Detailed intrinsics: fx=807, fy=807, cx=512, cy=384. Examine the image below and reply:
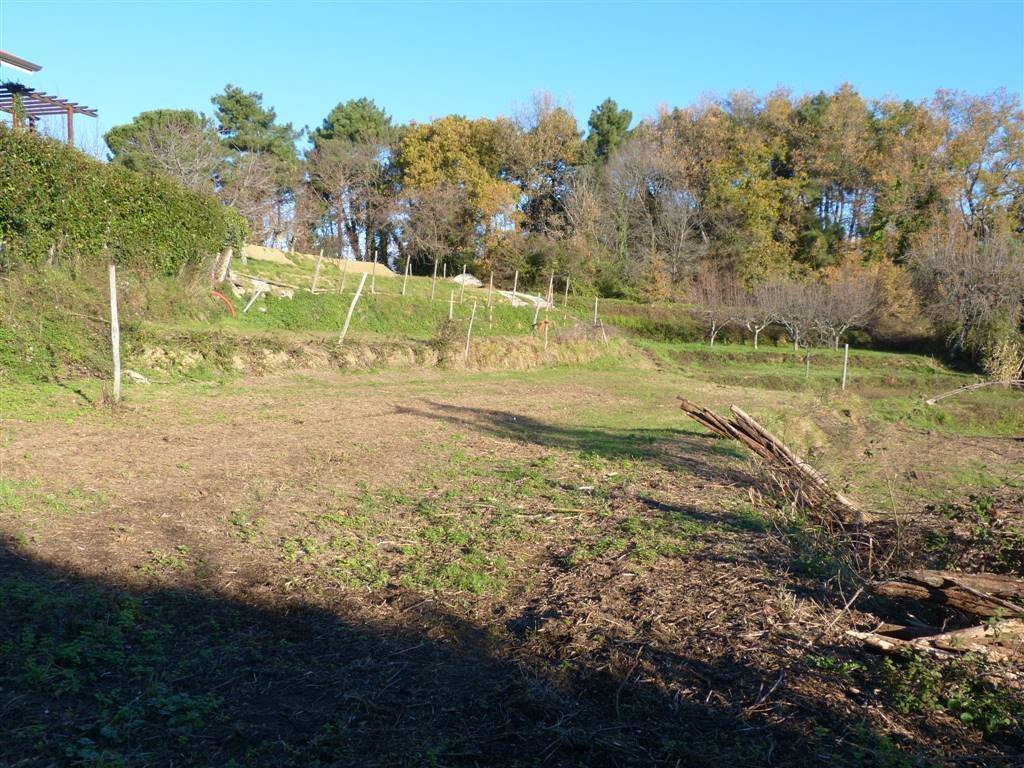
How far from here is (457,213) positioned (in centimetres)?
5309

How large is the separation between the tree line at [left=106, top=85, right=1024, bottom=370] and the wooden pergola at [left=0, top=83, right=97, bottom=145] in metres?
19.4

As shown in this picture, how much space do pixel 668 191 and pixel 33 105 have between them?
40.0 metres

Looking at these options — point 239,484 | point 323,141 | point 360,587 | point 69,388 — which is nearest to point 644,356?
point 69,388

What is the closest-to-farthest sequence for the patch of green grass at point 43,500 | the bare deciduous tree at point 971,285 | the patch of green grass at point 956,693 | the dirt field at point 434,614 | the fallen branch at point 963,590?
the dirt field at point 434,614
the patch of green grass at point 956,693
the fallen branch at point 963,590
the patch of green grass at point 43,500
the bare deciduous tree at point 971,285

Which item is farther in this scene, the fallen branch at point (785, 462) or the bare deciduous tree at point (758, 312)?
the bare deciduous tree at point (758, 312)

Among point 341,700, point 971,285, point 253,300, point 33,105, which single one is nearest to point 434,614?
point 341,700

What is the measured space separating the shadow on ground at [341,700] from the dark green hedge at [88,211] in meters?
13.1

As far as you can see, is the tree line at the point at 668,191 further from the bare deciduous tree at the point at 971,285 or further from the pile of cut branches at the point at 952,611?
the pile of cut branches at the point at 952,611

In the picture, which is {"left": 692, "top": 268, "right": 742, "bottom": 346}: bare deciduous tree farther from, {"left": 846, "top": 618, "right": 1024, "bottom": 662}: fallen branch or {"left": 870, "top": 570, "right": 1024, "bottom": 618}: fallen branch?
{"left": 846, "top": 618, "right": 1024, "bottom": 662}: fallen branch

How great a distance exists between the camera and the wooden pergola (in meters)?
22.6

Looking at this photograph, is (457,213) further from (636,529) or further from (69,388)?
(636,529)

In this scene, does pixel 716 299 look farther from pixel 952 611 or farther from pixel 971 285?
pixel 952 611

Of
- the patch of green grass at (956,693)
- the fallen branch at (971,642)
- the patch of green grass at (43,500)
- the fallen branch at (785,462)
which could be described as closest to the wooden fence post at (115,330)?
the patch of green grass at (43,500)

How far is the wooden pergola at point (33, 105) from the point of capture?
2259 cm
